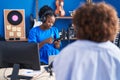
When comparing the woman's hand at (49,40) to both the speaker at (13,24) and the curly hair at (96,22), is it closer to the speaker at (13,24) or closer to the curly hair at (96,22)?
the speaker at (13,24)

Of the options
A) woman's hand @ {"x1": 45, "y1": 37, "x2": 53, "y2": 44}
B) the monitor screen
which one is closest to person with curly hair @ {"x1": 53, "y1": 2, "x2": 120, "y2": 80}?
the monitor screen

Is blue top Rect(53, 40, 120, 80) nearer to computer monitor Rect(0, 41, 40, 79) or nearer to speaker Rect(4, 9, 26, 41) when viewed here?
computer monitor Rect(0, 41, 40, 79)

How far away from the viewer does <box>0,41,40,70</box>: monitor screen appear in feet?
7.38

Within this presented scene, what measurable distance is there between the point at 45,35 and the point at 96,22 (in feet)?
6.50

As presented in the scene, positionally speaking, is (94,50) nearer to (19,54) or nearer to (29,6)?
(19,54)

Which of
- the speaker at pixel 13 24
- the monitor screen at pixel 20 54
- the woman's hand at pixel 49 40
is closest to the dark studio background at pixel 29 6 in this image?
the speaker at pixel 13 24

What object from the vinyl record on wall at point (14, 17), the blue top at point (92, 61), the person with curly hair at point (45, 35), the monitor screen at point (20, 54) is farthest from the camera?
the vinyl record on wall at point (14, 17)

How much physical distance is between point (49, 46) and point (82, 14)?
193 centimetres

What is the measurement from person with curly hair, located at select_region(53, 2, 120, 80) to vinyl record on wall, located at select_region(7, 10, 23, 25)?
3.32 metres

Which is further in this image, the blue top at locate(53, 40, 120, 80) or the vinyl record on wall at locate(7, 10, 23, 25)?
the vinyl record on wall at locate(7, 10, 23, 25)

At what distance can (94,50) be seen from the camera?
52.8 inches

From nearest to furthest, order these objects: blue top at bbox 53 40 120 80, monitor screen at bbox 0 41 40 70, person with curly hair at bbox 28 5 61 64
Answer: blue top at bbox 53 40 120 80
monitor screen at bbox 0 41 40 70
person with curly hair at bbox 28 5 61 64

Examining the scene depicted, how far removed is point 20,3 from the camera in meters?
4.70

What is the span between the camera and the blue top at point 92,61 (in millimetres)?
1338
